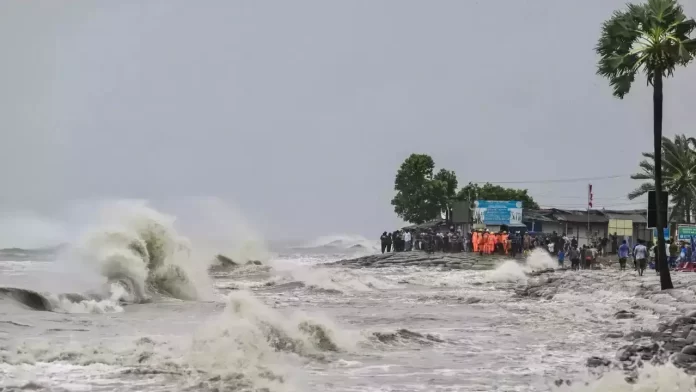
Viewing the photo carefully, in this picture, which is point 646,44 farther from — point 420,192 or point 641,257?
point 420,192

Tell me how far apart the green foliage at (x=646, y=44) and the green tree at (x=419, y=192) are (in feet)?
164

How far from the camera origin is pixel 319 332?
13.0 m

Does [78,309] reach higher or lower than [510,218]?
lower

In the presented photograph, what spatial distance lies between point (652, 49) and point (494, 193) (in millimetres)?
60309

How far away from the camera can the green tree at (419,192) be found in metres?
70.6

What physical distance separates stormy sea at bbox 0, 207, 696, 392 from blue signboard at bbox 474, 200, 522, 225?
2777cm

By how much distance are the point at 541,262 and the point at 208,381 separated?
30370 millimetres

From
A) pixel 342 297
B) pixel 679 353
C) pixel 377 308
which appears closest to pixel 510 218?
pixel 342 297

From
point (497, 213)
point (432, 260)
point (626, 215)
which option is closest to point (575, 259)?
point (432, 260)

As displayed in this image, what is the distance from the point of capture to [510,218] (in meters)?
56.2

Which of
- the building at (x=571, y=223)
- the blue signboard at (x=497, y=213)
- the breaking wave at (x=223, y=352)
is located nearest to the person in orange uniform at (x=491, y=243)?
the blue signboard at (x=497, y=213)

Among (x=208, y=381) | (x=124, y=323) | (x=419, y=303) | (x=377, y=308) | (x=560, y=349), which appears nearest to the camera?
(x=208, y=381)

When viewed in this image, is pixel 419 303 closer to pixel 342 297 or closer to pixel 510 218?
pixel 342 297

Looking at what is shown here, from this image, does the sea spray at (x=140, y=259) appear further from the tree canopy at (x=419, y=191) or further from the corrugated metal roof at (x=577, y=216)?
the tree canopy at (x=419, y=191)
